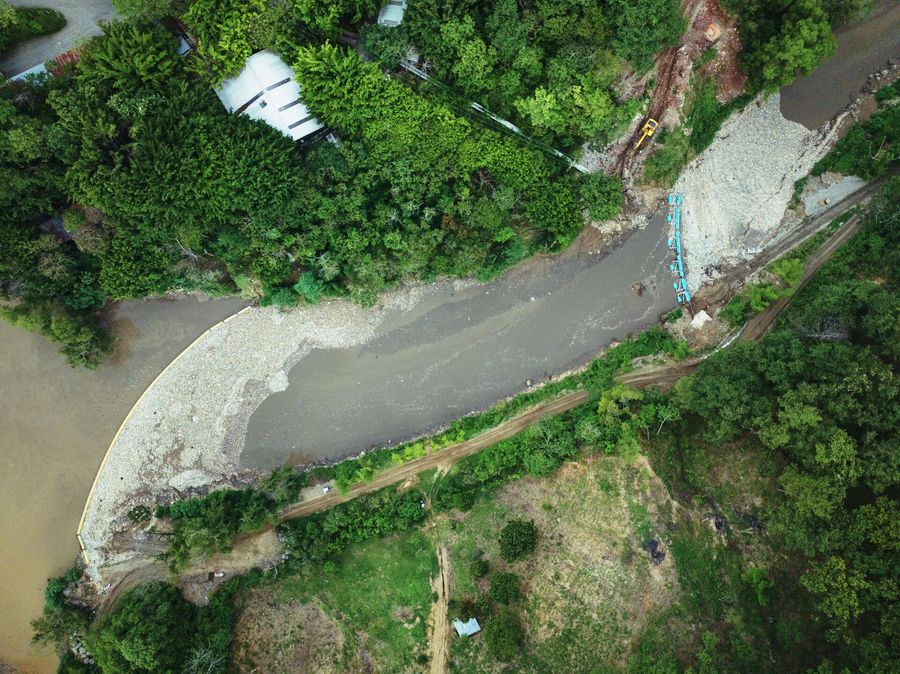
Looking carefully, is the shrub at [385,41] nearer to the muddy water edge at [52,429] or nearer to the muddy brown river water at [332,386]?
the muddy brown river water at [332,386]

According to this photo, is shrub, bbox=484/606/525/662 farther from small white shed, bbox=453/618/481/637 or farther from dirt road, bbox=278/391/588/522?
dirt road, bbox=278/391/588/522

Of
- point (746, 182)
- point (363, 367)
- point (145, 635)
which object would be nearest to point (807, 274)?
point (746, 182)

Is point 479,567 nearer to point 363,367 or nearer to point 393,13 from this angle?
point 363,367

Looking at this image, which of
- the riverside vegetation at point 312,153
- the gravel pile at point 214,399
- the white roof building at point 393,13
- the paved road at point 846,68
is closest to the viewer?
the riverside vegetation at point 312,153

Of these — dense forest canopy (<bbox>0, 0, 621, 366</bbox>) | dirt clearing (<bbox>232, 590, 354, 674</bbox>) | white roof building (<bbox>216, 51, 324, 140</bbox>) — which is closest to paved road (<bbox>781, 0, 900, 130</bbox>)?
dense forest canopy (<bbox>0, 0, 621, 366</bbox>)

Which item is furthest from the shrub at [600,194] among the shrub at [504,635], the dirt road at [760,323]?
the shrub at [504,635]
